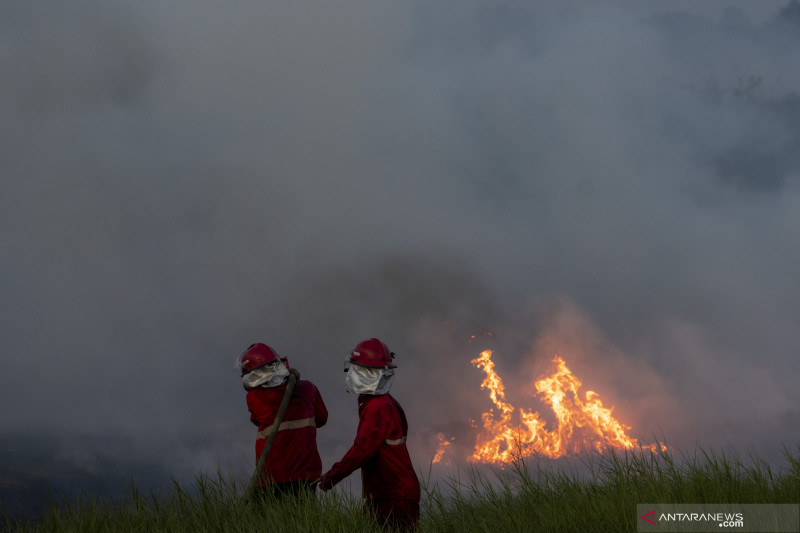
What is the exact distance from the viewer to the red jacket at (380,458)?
8.28m

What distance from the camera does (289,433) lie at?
33.9ft

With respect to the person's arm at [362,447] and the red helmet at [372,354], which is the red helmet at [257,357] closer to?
the red helmet at [372,354]

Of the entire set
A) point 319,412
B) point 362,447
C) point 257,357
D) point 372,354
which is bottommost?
point 362,447

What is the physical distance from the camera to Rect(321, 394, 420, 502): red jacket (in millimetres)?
8281

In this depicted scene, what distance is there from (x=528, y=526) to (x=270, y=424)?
440cm

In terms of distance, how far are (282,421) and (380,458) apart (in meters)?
2.50

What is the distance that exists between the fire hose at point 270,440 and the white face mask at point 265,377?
0.19 m

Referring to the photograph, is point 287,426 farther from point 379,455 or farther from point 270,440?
point 379,455

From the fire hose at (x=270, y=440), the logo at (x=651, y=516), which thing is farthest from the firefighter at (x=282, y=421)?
the logo at (x=651, y=516)

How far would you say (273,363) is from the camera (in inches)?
416

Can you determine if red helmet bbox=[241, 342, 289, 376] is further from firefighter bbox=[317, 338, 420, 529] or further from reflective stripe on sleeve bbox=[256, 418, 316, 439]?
firefighter bbox=[317, 338, 420, 529]

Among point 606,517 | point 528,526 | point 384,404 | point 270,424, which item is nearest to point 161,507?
point 270,424

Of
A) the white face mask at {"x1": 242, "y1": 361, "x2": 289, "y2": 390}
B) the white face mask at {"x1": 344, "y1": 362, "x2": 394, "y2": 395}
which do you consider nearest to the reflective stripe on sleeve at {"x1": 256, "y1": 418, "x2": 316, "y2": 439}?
the white face mask at {"x1": 242, "y1": 361, "x2": 289, "y2": 390}

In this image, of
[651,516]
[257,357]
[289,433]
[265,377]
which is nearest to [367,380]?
[289,433]
